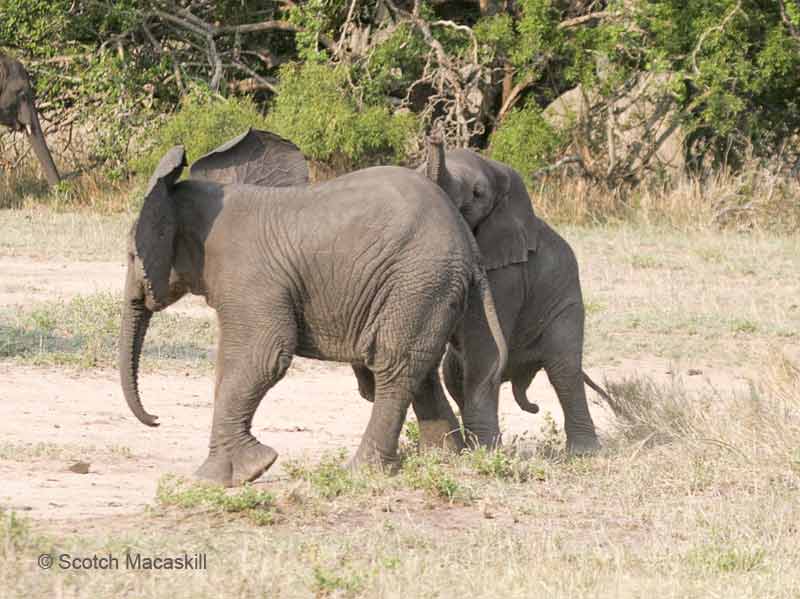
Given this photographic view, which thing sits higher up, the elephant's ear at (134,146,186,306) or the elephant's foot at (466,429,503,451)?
the elephant's ear at (134,146,186,306)

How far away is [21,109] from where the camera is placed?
18.7 m

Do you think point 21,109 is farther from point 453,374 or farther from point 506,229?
point 506,229

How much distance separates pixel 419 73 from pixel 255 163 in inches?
420

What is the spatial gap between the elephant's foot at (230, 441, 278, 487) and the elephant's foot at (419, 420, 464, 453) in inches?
36.8

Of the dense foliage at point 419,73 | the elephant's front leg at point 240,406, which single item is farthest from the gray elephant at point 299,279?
the dense foliage at point 419,73

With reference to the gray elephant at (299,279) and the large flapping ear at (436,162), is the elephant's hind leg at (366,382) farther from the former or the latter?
the large flapping ear at (436,162)

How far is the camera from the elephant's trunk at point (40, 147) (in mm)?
18109

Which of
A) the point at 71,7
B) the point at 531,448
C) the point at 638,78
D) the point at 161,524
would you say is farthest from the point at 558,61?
the point at 161,524

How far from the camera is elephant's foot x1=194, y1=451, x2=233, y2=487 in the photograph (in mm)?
6898

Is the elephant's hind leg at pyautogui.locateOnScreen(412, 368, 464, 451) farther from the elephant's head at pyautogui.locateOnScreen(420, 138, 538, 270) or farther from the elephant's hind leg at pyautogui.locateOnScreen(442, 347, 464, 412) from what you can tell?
the elephant's head at pyautogui.locateOnScreen(420, 138, 538, 270)

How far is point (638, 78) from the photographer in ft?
58.3

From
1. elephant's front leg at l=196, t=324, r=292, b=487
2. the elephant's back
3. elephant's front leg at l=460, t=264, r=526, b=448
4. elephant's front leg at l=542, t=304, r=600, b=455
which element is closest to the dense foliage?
elephant's front leg at l=542, t=304, r=600, b=455

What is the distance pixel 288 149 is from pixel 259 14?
472 inches
